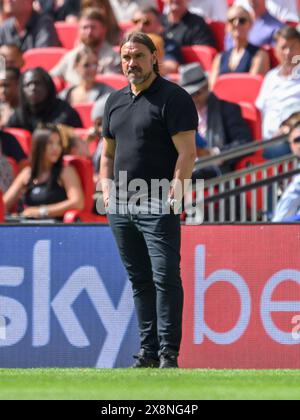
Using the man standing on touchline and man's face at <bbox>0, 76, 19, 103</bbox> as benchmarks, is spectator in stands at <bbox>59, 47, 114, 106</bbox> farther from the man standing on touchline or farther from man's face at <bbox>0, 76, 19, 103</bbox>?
the man standing on touchline

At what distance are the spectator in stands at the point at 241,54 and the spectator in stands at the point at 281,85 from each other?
0.65 metres

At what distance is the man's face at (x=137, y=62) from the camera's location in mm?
8891

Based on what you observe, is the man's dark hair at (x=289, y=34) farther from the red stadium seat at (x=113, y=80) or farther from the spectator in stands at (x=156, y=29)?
the red stadium seat at (x=113, y=80)

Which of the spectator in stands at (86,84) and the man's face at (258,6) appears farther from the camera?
the man's face at (258,6)

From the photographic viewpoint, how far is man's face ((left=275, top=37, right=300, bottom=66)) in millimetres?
13383

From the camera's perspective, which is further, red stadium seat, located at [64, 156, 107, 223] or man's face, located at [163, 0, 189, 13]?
man's face, located at [163, 0, 189, 13]

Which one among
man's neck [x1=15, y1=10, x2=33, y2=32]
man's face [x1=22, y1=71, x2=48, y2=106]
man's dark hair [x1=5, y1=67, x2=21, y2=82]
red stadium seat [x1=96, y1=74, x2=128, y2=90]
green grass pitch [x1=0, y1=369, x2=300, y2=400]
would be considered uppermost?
man's neck [x1=15, y1=10, x2=33, y2=32]

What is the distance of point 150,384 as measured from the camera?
801 cm

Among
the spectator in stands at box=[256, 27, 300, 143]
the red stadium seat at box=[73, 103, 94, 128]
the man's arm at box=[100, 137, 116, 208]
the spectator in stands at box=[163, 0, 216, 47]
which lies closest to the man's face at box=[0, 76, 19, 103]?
the red stadium seat at box=[73, 103, 94, 128]

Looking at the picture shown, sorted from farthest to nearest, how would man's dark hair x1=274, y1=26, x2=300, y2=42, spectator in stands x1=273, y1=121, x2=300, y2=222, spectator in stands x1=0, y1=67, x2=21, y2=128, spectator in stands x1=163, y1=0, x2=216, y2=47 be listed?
spectator in stands x1=163, y1=0, x2=216, y2=47, spectator in stands x1=0, y1=67, x2=21, y2=128, man's dark hair x1=274, y1=26, x2=300, y2=42, spectator in stands x1=273, y1=121, x2=300, y2=222

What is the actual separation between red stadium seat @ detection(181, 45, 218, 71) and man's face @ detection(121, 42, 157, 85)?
6065 mm

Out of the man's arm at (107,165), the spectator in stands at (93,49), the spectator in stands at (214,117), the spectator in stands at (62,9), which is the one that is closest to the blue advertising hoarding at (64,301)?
the man's arm at (107,165)
